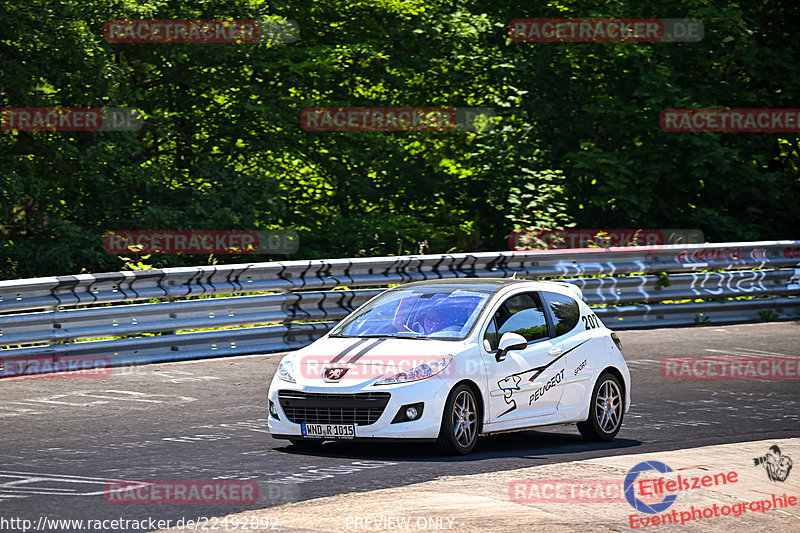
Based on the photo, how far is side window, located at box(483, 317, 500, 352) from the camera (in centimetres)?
1057

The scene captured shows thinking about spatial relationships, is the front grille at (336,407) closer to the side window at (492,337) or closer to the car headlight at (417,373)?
the car headlight at (417,373)

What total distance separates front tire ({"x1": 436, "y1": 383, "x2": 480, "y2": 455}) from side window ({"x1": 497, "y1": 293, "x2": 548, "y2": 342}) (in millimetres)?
857

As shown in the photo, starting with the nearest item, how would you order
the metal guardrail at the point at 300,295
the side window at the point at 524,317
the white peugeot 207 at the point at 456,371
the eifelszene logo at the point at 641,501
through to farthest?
the eifelszene logo at the point at 641,501 < the white peugeot 207 at the point at 456,371 < the side window at the point at 524,317 < the metal guardrail at the point at 300,295

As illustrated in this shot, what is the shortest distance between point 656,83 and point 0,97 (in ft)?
41.2

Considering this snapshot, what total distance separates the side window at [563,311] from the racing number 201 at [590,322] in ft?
0.27

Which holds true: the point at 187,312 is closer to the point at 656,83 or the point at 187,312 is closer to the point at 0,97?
the point at 0,97

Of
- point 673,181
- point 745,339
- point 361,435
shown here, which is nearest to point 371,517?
point 361,435

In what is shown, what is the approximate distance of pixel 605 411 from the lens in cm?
1140

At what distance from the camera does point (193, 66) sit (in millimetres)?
24156

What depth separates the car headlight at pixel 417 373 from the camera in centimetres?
988

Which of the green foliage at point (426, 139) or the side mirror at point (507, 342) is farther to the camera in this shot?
the green foliage at point (426, 139)

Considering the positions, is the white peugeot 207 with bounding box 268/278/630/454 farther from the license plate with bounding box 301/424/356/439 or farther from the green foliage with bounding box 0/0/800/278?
the green foliage with bounding box 0/0/800/278

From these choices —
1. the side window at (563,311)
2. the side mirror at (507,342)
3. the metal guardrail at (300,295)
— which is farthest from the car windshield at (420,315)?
the metal guardrail at (300,295)

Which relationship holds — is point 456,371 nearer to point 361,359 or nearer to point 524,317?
point 361,359
